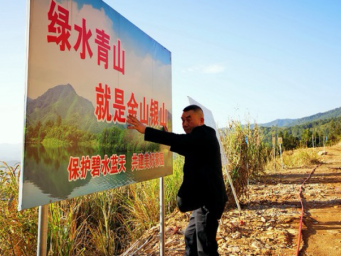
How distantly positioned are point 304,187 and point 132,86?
764cm

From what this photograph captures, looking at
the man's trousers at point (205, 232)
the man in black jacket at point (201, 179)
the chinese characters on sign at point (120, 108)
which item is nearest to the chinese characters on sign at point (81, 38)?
the chinese characters on sign at point (120, 108)

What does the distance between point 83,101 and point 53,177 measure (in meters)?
0.54

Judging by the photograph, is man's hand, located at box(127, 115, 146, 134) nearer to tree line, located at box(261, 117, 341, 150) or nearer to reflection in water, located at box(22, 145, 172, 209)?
reflection in water, located at box(22, 145, 172, 209)

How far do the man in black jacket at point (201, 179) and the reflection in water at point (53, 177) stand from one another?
0.52 m

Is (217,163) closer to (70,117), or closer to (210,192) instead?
(210,192)

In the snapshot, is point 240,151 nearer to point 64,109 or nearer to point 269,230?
point 269,230

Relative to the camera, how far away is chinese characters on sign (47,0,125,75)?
5.62ft

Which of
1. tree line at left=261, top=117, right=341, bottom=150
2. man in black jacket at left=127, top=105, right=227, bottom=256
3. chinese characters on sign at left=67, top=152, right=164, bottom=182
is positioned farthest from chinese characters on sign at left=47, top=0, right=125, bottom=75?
tree line at left=261, top=117, right=341, bottom=150

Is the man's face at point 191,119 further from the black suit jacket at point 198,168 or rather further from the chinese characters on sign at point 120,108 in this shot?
the chinese characters on sign at point 120,108

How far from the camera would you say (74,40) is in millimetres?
1886

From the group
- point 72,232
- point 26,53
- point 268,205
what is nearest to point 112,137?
point 26,53

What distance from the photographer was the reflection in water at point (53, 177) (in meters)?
1.53

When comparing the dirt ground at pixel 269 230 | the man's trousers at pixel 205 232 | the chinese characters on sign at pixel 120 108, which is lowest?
the dirt ground at pixel 269 230

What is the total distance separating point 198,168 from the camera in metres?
2.35
